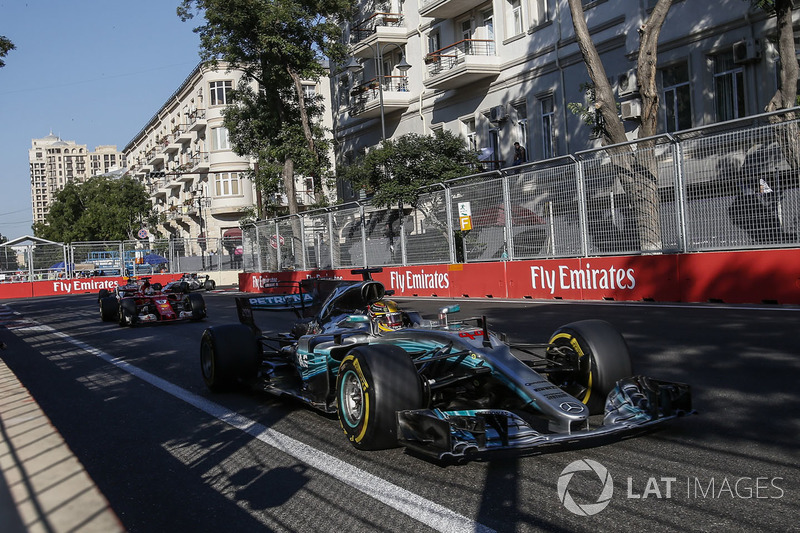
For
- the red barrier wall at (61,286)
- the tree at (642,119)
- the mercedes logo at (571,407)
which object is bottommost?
the mercedes logo at (571,407)

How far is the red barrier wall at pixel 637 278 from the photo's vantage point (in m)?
10.8

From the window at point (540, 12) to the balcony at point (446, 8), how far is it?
2895 mm

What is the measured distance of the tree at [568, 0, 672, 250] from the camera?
508 inches

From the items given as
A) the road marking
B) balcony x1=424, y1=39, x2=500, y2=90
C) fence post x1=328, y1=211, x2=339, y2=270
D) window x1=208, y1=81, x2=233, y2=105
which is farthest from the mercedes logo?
window x1=208, y1=81, x2=233, y2=105

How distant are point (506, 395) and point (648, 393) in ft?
2.73

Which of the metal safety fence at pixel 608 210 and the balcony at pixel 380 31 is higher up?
the balcony at pixel 380 31

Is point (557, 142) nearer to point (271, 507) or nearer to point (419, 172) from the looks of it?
point (419, 172)

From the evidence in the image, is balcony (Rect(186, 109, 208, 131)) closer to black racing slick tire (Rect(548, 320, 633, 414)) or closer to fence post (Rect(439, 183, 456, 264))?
fence post (Rect(439, 183, 456, 264))

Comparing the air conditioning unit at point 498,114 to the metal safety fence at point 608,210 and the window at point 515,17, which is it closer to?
the window at point 515,17

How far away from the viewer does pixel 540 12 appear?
83.8ft

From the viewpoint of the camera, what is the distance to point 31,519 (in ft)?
9.78

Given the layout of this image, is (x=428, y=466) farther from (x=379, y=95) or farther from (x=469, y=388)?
(x=379, y=95)

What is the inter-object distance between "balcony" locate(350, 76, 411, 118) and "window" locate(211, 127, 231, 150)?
2719cm
